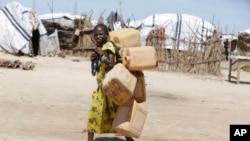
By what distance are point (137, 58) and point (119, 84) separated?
327mm

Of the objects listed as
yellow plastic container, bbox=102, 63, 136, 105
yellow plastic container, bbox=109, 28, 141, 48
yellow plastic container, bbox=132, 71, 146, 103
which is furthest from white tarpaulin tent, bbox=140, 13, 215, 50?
yellow plastic container, bbox=102, 63, 136, 105

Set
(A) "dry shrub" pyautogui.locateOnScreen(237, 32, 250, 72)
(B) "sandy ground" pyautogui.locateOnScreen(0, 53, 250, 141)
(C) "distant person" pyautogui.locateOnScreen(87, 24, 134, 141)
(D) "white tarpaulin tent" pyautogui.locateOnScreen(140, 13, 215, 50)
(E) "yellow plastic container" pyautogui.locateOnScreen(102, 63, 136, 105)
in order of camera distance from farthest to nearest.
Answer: (D) "white tarpaulin tent" pyautogui.locateOnScreen(140, 13, 215, 50)
(A) "dry shrub" pyautogui.locateOnScreen(237, 32, 250, 72)
(B) "sandy ground" pyautogui.locateOnScreen(0, 53, 250, 141)
(C) "distant person" pyautogui.locateOnScreen(87, 24, 134, 141)
(E) "yellow plastic container" pyautogui.locateOnScreen(102, 63, 136, 105)

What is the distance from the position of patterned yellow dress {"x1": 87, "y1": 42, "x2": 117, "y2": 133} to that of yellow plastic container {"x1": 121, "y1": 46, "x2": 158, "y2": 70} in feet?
0.58

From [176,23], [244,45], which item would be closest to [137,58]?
[244,45]

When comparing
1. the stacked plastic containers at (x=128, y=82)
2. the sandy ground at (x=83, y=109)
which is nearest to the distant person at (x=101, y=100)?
the stacked plastic containers at (x=128, y=82)

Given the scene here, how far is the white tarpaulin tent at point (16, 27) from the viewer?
18.5 meters

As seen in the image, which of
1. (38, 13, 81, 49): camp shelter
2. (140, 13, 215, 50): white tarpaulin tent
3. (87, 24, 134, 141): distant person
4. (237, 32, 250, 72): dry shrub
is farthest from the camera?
(140, 13, 215, 50): white tarpaulin tent

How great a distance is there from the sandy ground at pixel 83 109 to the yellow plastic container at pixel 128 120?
2.10ft

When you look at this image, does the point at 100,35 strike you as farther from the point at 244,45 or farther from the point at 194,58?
the point at 244,45

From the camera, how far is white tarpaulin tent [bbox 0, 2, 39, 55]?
1847cm

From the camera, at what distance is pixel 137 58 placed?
4.24m

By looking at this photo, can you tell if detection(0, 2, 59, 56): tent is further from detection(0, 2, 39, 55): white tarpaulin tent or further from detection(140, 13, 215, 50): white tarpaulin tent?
detection(140, 13, 215, 50): white tarpaulin tent

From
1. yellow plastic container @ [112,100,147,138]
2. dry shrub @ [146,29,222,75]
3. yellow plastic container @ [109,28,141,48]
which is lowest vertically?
dry shrub @ [146,29,222,75]

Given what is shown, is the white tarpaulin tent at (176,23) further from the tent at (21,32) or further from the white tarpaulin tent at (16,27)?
the white tarpaulin tent at (16,27)
